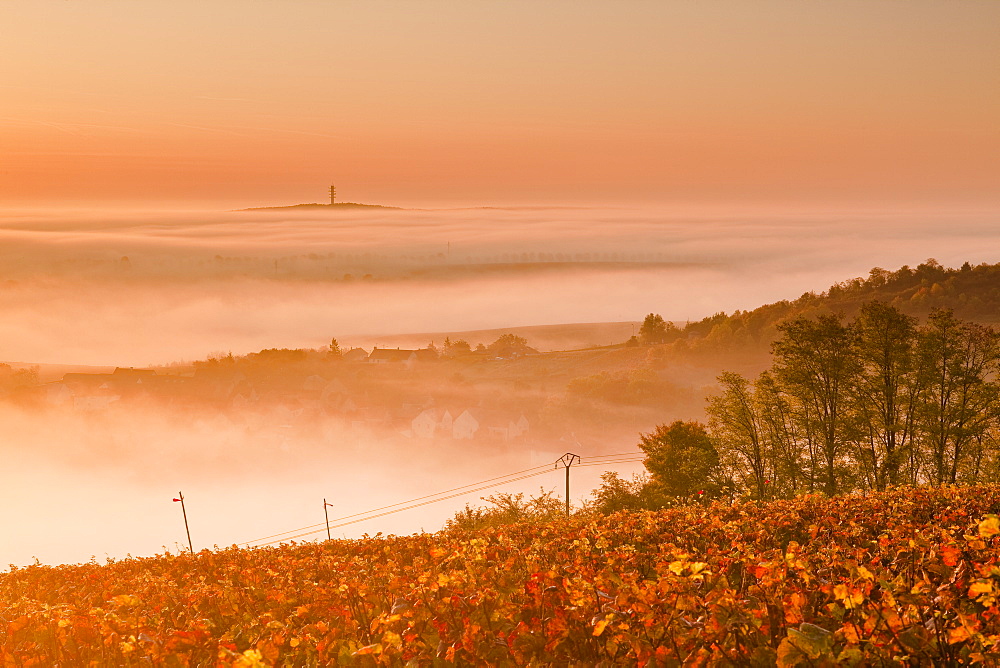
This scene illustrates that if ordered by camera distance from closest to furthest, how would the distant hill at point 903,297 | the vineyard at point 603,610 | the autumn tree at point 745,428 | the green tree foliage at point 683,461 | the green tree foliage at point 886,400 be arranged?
1. the vineyard at point 603,610
2. the green tree foliage at point 886,400
3. the autumn tree at point 745,428
4. the green tree foliage at point 683,461
5. the distant hill at point 903,297

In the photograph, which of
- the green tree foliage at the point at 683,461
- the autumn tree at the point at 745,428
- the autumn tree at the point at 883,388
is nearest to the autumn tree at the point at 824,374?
the autumn tree at the point at 883,388

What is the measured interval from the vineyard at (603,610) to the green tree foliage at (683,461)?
1395 inches

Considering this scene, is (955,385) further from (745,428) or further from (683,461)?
(683,461)

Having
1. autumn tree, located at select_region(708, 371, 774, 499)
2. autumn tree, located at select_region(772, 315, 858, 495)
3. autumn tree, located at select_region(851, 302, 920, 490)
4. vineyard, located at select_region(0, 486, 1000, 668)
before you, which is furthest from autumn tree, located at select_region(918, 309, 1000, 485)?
vineyard, located at select_region(0, 486, 1000, 668)

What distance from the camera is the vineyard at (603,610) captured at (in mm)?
6125

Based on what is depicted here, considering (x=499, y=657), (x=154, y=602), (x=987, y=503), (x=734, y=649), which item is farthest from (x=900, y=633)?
(x=987, y=503)

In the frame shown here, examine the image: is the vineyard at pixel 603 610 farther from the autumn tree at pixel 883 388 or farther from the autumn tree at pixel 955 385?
the autumn tree at pixel 955 385

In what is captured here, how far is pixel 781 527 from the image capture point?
49.0 feet

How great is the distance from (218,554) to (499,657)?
15571mm

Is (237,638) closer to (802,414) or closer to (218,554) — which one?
(218,554)

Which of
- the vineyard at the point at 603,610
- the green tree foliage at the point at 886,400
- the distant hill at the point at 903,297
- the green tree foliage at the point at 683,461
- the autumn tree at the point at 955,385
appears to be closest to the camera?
the vineyard at the point at 603,610

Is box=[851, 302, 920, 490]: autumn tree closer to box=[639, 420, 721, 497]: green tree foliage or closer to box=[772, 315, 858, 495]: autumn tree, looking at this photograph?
box=[772, 315, 858, 495]: autumn tree

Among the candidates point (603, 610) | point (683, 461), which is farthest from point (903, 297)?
point (603, 610)

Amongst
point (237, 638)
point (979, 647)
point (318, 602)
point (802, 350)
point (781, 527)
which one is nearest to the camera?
point (979, 647)
